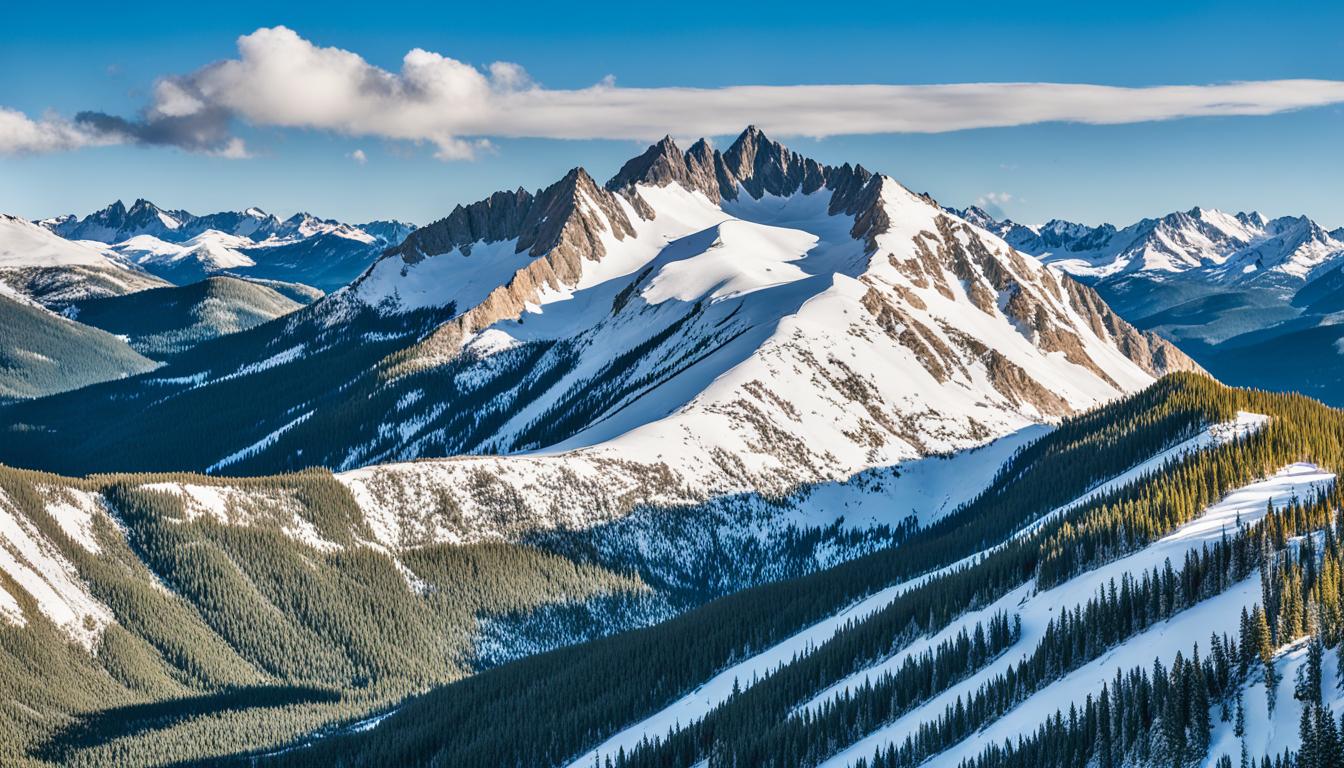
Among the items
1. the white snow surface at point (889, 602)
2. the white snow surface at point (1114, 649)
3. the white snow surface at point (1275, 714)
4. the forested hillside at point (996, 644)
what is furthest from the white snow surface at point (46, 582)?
the white snow surface at point (1275, 714)

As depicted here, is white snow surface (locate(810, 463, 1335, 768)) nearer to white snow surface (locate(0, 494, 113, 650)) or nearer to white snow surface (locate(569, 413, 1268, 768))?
white snow surface (locate(569, 413, 1268, 768))

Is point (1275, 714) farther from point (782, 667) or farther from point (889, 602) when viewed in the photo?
point (889, 602)

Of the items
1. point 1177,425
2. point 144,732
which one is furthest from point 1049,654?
point 144,732

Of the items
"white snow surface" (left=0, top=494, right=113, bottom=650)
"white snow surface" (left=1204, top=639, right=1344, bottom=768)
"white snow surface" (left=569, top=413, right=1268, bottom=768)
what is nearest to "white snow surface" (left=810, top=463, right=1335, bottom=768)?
"white snow surface" (left=569, top=413, right=1268, bottom=768)

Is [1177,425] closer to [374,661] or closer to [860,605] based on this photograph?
[860,605]

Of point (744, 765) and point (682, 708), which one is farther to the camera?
point (682, 708)

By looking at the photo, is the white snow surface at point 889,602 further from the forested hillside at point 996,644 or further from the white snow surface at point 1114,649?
the forested hillside at point 996,644

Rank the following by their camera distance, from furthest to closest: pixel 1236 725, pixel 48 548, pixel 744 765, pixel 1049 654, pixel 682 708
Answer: pixel 48 548 → pixel 682 708 → pixel 744 765 → pixel 1049 654 → pixel 1236 725
